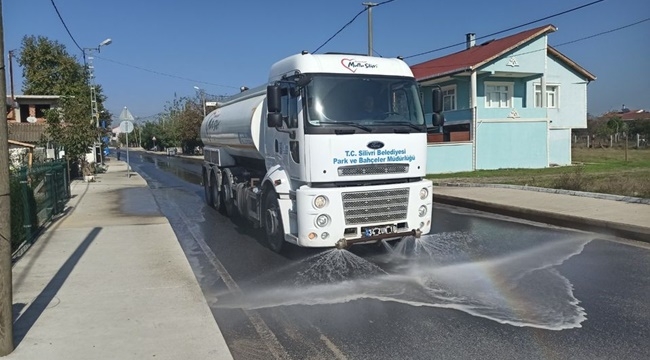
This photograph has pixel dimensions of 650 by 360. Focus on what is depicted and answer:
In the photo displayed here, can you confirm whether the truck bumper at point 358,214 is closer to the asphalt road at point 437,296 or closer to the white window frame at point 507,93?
the asphalt road at point 437,296

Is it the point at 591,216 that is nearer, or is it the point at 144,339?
the point at 144,339

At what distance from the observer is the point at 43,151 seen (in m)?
23.0

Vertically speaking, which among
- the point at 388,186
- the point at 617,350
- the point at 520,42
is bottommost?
the point at 617,350

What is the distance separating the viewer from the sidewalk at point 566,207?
32.3 feet

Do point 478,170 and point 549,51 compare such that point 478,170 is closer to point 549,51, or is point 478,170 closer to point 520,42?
point 520,42

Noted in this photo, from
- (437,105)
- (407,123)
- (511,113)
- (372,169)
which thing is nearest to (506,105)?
(511,113)

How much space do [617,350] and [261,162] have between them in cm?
712

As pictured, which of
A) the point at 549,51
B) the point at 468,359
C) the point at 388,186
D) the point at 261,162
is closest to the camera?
the point at 468,359

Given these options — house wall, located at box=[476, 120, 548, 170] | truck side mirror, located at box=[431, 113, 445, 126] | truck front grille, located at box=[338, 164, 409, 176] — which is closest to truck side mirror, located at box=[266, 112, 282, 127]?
truck front grille, located at box=[338, 164, 409, 176]

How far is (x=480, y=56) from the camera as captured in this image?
30.4m

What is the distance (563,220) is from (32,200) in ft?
34.1

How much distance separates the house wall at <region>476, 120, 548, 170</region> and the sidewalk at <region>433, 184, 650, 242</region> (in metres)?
11.4

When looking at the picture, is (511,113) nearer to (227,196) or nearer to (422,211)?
(227,196)

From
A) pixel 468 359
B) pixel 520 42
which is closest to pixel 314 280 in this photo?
pixel 468 359
